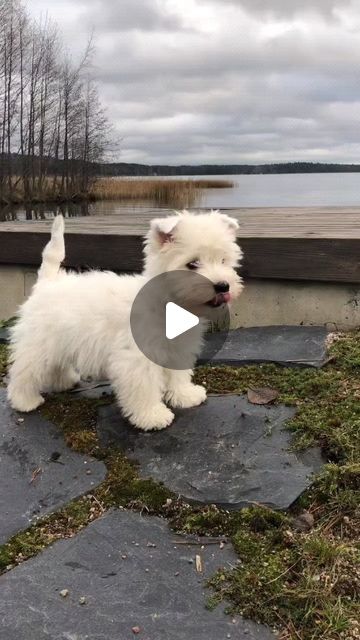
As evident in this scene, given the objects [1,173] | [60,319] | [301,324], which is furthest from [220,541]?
[1,173]

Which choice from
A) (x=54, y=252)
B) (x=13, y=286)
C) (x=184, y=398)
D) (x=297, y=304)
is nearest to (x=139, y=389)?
(x=184, y=398)

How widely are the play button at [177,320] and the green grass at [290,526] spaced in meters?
0.74

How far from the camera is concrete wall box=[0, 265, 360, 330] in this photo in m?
4.74

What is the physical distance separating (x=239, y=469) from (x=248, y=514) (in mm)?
388

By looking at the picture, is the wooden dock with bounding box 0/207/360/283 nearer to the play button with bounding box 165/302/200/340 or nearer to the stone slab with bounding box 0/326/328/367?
the stone slab with bounding box 0/326/328/367

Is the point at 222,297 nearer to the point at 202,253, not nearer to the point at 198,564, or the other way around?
the point at 202,253

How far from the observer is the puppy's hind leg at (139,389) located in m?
3.36

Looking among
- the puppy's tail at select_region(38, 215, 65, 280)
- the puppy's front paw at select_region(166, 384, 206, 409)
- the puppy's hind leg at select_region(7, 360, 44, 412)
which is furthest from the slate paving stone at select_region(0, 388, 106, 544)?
the puppy's tail at select_region(38, 215, 65, 280)

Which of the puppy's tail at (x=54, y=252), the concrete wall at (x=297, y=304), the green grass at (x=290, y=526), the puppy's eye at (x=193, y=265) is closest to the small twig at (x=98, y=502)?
the green grass at (x=290, y=526)

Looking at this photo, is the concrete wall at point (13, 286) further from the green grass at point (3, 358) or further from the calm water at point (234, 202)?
the calm water at point (234, 202)

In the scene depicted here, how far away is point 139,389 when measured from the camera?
11.0 feet

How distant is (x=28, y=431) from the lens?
140 inches

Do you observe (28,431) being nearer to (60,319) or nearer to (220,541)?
(60,319)
